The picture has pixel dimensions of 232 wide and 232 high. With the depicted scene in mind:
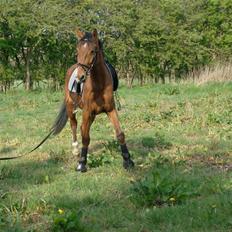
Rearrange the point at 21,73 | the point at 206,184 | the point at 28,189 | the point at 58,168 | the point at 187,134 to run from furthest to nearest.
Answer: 1. the point at 21,73
2. the point at 187,134
3. the point at 58,168
4. the point at 28,189
5. the point at 206,184

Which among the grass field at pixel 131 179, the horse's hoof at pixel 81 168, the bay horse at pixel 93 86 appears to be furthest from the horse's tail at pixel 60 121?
the horse's hoof at pixel 81 168

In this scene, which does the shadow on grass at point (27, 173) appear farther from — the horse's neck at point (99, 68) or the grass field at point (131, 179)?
the horse's neck at point (99, 68)

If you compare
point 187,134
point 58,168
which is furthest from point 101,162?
point 187,134

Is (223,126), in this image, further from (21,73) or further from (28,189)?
(21,73)

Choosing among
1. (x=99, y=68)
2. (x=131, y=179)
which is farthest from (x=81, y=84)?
(x=131, y=179)

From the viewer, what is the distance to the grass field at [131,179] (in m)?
4.75

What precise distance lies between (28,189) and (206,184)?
244cm

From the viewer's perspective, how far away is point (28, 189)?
20.7ft

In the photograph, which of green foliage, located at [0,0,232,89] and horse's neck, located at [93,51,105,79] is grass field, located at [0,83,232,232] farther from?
green foliage, located at [0,0,232,89]

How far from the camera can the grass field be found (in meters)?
4.75

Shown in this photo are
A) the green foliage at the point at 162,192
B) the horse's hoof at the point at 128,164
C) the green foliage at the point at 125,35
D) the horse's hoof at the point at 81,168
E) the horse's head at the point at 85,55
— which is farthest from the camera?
the green foliage at the point at 125,35

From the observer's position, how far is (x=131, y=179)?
6523mm

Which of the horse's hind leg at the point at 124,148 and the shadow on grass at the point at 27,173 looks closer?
the shadow on grass at the point at 27,173

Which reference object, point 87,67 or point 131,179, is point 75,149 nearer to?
point 87,67
